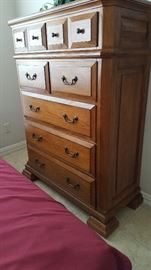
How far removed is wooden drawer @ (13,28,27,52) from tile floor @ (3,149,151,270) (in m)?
1.19

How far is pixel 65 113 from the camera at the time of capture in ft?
4.55

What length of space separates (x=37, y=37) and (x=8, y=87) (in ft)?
3.90

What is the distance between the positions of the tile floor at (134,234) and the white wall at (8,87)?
113cm

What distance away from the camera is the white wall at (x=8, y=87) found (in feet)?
7.47

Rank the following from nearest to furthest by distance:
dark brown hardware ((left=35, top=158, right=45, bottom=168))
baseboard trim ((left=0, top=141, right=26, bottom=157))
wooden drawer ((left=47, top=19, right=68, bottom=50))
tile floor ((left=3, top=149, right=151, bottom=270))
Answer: wooden drawer ((left=47, top=19, right=68, bottom=50)) → tile floor ((left=3, top=149, right=151, bottom=270)) → dark brown hardware ((left=35, top=158, right=45, bottom=168)) → baseboard trim ((left=0, top=141, right=26, bottom=157))

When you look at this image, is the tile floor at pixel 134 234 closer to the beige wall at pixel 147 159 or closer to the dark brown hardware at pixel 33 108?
the beige wall at pixel 147 159

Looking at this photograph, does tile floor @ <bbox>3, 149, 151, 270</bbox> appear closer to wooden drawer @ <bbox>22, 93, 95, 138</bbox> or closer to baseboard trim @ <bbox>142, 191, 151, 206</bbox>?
baseboard trim @ <bbox>142, 191, 151, 206</bbox>

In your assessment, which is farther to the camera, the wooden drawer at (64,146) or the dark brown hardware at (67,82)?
the wooden drawer at (64,146)

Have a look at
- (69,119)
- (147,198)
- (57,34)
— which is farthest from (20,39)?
Answer: (147,198)

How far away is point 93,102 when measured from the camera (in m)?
1.19

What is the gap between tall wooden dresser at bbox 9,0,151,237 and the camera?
1.08 m

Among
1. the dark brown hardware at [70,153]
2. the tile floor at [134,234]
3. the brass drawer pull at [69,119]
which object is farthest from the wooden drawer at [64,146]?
the tile floor at [134,234]

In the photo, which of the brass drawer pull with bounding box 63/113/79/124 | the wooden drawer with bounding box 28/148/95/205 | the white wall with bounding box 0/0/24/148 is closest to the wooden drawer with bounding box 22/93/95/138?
the brass drawer pull with bounding box 63/113/79/124

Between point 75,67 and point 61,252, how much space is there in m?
0.93
